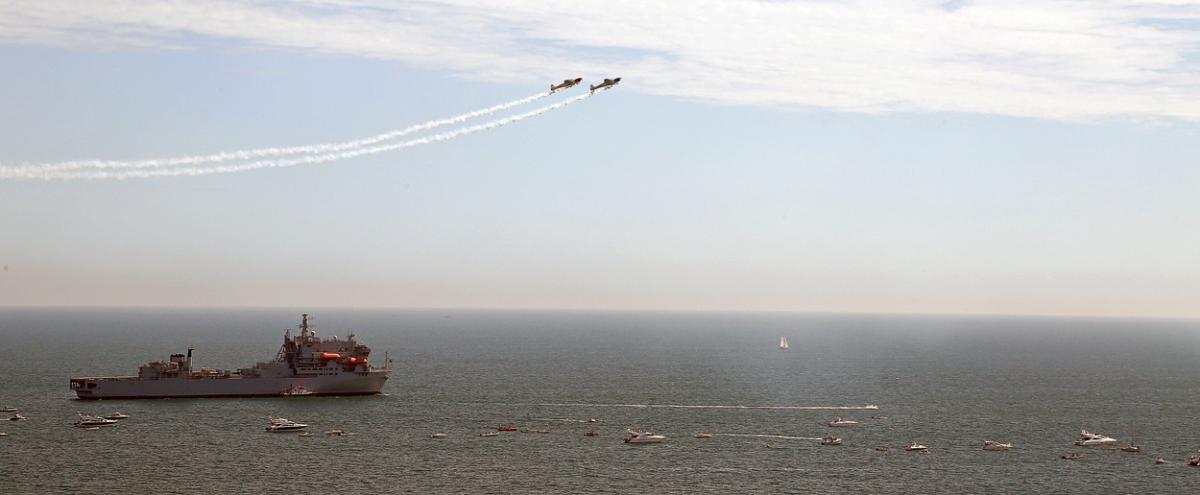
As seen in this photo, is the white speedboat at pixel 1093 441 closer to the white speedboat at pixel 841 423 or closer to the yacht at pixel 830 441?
the white speedboat at pixel 841 423

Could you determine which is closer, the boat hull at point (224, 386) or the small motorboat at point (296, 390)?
the boat hull at point (224, 386)

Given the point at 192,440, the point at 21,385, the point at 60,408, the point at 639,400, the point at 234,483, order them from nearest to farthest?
the point at 234,483 < the point at 192,440 < the point at 60,408 < the point at 639,400 < the point at 21,385

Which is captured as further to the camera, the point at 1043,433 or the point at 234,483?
the point at 1043,433

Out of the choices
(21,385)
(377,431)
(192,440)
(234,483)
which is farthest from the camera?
(21,385)

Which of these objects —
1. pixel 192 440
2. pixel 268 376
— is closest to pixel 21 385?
pixel 268 376

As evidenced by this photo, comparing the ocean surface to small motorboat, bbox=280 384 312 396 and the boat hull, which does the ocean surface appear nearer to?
small motorboat, bbox=280 384 312 396

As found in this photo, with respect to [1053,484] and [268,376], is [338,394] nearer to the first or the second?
[268,376]

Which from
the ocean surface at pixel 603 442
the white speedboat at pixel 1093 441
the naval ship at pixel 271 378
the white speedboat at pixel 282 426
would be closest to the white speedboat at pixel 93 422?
the ocean surface at pixel 603 442
